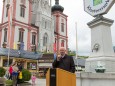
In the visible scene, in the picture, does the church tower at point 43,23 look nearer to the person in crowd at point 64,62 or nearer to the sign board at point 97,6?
the sign board at point 97,6

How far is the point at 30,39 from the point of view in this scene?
1731 inches

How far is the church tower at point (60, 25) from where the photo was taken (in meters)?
55.0

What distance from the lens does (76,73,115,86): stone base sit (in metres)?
6.95

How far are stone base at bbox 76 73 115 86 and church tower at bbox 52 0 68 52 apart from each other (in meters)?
46.7

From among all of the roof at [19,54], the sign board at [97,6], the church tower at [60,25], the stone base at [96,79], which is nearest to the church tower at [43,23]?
the church tower at [60,25]

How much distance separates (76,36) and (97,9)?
91.2ft

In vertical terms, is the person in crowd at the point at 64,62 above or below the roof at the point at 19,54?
below

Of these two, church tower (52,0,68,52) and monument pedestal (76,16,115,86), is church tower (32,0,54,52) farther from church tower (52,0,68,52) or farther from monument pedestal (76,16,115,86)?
monument pedestal (76,16,115,86)

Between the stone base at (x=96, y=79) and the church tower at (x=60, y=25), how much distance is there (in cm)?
4672

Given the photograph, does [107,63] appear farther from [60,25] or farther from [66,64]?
[60,25]

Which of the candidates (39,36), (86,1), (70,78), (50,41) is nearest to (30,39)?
(39,36)

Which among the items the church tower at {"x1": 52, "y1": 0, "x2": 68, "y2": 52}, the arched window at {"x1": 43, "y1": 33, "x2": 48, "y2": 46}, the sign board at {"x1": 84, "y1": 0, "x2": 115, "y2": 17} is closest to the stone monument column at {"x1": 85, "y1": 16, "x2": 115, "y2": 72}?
the sign board at {"x1": 84, "y1": 0, "x2": 115, "y2": 17}

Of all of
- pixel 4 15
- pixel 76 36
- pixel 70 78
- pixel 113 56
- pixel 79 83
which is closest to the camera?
pixel 70 78

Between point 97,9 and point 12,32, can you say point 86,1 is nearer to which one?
point 97,9
